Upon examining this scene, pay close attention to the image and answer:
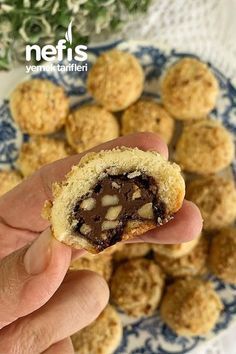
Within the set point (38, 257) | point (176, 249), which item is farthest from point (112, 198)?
point (176, 249)

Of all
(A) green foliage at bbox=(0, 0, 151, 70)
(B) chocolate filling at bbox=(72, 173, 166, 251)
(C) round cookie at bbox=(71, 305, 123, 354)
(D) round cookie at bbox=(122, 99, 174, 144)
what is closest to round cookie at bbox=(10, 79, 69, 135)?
(A) green foliage at bbox=(0, 0, 151, 70)

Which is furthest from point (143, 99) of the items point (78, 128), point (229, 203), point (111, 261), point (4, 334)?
point (4, 334)

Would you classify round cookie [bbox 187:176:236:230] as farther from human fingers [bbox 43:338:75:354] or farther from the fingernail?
the fingernail

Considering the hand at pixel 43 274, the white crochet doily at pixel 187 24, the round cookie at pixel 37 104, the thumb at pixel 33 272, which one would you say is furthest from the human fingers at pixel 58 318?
the white crochet doily at pixel 187 24

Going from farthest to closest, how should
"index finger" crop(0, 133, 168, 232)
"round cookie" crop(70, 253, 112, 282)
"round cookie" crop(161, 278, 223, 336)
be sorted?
"round cookie" crop(70, 253, 112, 282) < "round cookie" crop(161, 278, 223, 336) < "index finger" crop(0, 133, 168, 232)

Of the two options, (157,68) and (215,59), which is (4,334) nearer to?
(157,68)

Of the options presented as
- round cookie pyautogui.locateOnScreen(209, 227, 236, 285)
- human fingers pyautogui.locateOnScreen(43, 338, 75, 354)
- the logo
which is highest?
the logo

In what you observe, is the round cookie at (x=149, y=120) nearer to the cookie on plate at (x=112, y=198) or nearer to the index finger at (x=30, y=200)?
the index finger at (x=30, y=200)
